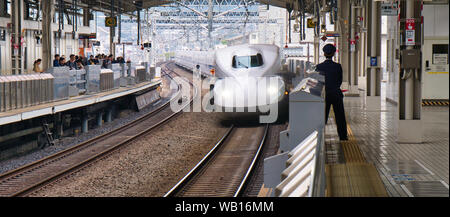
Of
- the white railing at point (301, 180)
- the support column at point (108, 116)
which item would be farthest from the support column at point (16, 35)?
the white railing at point (301, 180)

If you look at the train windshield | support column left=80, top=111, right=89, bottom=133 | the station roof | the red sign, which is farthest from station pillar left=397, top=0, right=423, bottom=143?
the station roof

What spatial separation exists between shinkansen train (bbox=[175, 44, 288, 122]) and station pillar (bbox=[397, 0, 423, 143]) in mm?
7589

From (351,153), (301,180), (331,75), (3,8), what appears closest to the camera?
(301,180)

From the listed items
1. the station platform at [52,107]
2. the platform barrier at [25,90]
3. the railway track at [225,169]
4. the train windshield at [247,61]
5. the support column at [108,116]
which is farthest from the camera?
the support column at [108,116]

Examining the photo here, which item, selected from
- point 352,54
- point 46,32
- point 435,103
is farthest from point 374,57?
point 46,32

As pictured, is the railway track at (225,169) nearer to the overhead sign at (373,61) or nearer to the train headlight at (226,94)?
the train headlight at (226,94)

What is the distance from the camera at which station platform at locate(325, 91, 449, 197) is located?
290 inches

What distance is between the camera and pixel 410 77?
12.7 meters

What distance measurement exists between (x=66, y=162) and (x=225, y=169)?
3658 mm

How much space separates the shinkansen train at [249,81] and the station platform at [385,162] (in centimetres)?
344

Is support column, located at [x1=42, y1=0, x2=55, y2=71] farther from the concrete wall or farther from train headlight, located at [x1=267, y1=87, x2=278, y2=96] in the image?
the concrete wall

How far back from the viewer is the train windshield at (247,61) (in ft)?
69.3

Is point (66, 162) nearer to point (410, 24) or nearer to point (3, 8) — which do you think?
A: point (410, 24)
